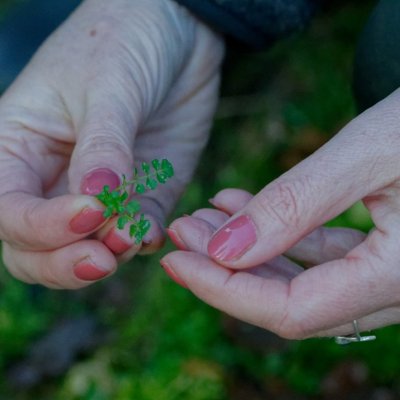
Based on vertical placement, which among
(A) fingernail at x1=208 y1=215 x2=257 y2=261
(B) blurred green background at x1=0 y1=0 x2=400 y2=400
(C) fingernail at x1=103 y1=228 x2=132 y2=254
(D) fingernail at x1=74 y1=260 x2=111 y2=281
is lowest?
(B) blurred green background at x1=0 y1=0 x2=400 y2=400

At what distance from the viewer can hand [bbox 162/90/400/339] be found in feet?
3.95

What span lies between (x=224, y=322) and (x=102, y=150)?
0.81 metres

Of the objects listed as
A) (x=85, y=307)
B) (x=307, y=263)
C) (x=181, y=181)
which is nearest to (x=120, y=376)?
(x=85, y=307)

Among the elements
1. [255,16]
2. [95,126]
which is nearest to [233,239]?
[95,126]

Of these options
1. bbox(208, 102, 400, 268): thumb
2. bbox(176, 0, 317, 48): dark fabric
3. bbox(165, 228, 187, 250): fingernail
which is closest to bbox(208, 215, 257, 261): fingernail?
bbox(208, 102, 400, 268): thumb

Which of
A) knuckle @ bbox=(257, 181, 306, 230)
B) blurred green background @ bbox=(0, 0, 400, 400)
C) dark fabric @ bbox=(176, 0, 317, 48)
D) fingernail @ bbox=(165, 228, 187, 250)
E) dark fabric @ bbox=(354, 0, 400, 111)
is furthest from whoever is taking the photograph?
blurred green background @ bbox=(0, 0, 400, 400)

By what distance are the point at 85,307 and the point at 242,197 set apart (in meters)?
1.02

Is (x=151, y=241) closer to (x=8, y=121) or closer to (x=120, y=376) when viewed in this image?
(x=8, y=121)

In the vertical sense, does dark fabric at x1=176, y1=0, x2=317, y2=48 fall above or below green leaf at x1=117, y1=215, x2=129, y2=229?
above

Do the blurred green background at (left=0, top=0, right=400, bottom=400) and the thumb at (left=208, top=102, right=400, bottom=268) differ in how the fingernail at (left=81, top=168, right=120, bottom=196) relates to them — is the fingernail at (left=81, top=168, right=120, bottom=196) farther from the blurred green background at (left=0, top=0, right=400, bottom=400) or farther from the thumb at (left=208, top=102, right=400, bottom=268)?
the blurred green background at (left=0, top=0, right=400, bottom=400)

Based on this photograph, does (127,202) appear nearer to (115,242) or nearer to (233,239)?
(115,242)

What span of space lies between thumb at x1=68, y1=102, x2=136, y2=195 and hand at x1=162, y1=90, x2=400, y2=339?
6.5 inches

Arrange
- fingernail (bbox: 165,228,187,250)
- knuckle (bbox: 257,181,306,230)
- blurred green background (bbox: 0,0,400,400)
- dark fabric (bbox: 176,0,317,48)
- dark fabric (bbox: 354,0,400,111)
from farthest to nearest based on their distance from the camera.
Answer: blurred green background (bbox: 0,0,400,400), dark fabric (bbox: 176,0,317,48), dark fabric (bbox: 354,0,400,111), fingernail (bbox: 165,228,187,250), knuckle (bbox: 257,181,306,230)

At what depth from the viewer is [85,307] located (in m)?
2.32
